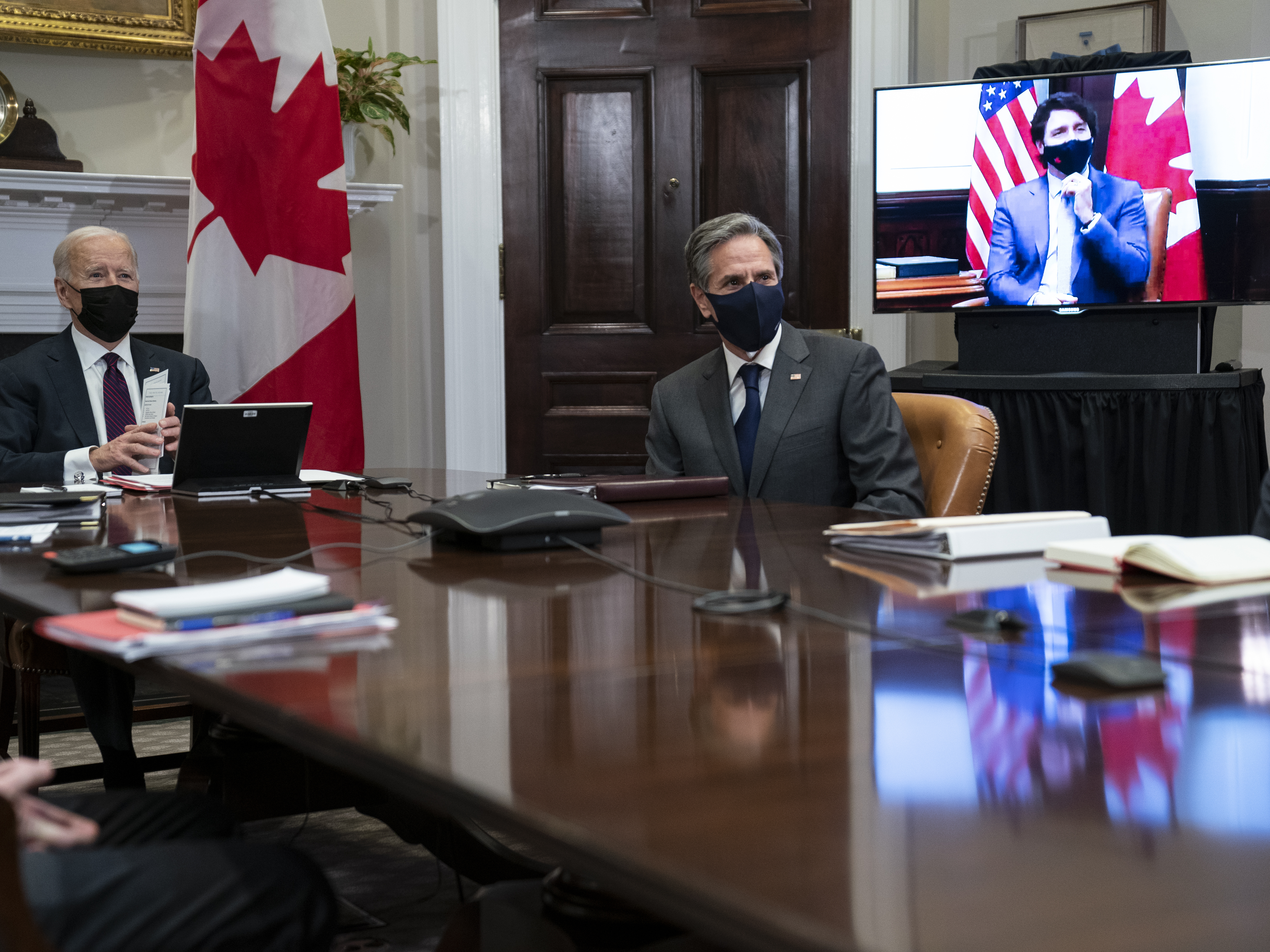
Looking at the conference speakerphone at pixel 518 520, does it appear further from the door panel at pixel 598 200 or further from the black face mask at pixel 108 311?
the door panel at pixel 598 200

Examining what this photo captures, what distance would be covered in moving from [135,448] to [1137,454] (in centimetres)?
253

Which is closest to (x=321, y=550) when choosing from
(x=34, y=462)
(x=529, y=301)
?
(x=34, y=462)

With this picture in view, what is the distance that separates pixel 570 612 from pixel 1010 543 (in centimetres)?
59

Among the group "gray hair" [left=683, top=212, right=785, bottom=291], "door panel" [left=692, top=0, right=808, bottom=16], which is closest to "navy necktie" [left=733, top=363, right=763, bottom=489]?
"gray hair" [left=683, top=212, right=785, bottom=291]

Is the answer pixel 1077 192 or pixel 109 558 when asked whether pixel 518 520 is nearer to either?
pixel 109 558

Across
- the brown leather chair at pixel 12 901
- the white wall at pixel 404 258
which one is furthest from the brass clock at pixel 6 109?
Result: the brown leather chair at pixel 12 901

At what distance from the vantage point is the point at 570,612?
1.13 m

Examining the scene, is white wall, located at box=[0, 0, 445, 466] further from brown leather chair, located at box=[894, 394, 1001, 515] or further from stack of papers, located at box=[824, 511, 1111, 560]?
stack of papers, located at box=[824, 511, 1111, 560]

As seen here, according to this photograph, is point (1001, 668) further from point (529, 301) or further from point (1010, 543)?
point (529, 301)

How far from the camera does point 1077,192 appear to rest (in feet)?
11.8

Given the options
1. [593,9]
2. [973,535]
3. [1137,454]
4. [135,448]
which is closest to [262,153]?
[593,9]

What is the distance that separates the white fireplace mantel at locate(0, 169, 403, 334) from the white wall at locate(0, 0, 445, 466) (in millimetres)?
274

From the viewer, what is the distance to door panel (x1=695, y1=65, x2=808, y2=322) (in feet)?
13.6

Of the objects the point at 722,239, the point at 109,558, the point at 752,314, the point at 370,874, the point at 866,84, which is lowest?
the point at 370,874
